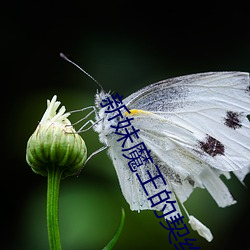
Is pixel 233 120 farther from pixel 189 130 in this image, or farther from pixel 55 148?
pixel 55 148

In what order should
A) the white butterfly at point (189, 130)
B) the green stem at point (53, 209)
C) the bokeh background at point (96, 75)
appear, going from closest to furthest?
the green stem at point (53, 209)
the white butterfly at point (189, 130)
the bokeh background at point (96, 75)

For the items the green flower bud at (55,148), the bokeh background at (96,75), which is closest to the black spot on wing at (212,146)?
the green flower bud at (55,148)

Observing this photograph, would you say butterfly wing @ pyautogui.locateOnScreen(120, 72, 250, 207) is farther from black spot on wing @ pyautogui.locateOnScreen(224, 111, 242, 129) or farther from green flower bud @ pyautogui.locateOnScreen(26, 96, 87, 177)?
green flower bud @ pyautogui.locateOnScreen(26, 96, 87, 177)

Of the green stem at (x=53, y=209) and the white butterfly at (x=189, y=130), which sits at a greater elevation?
the white butterfly at (x=189, y=130)

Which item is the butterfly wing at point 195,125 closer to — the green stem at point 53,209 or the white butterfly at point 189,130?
the white butterfly at point 189,130

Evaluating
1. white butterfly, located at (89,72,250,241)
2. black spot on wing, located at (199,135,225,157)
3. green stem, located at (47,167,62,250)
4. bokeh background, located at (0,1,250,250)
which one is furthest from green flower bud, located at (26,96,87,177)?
bokeh background, located at (0,1,250,250)

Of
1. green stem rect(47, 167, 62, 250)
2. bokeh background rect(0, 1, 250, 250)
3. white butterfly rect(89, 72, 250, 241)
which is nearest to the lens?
green stem rect(47, 167, 62, 250)
